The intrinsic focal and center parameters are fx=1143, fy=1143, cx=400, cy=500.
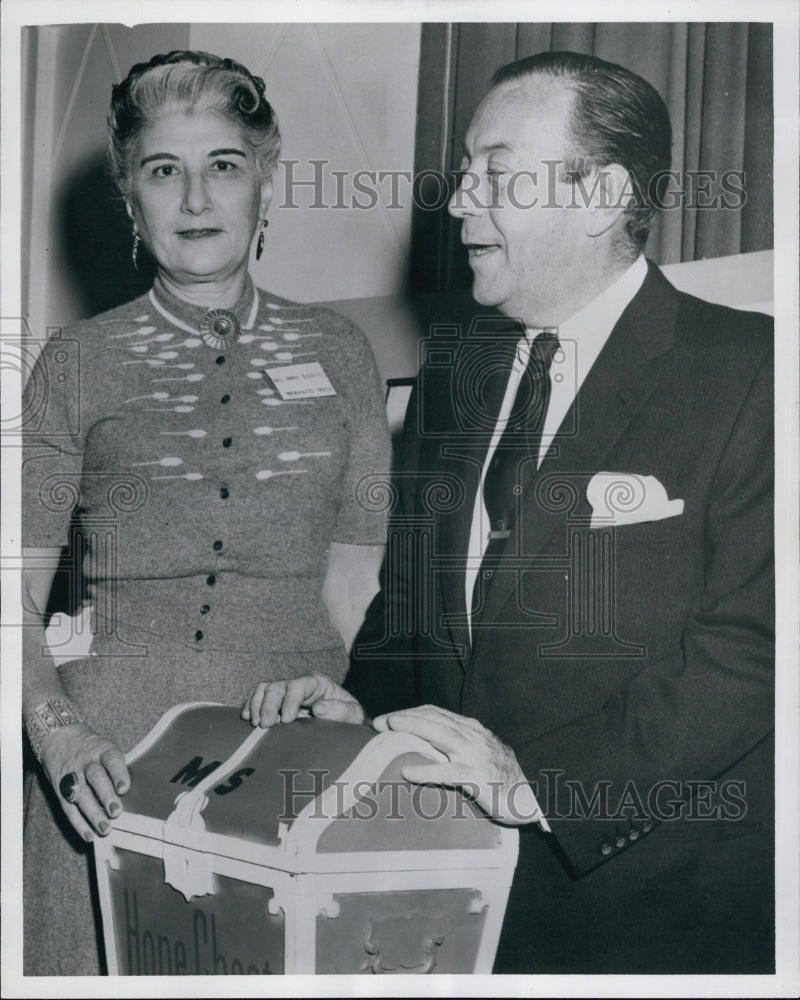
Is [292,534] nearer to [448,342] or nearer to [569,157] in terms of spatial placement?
[448,342]

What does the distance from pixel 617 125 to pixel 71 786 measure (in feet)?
4.61

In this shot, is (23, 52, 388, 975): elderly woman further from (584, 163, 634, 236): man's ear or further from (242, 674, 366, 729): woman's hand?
(584, 163, 634, 236): man's ear

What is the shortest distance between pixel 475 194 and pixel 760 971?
137 cm

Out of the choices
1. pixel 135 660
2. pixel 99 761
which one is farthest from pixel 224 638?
pixel 99 761

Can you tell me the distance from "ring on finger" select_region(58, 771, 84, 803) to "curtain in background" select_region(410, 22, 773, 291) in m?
0.99

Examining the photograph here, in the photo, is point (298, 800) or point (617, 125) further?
point (617, 125)

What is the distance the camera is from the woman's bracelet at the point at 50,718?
1.89m

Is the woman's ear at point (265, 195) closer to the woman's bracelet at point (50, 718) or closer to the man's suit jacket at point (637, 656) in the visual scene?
the man's suit jacket at point (637, 656)

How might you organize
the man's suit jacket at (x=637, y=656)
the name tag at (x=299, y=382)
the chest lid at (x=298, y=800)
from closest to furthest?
the chest lid at (x=298, y=800)
the man's suit jacket at (x=637, y=656)
the name tag at (x=299, y=382)

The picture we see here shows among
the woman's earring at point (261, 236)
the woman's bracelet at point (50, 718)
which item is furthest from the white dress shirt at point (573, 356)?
the woman's bracelet at point (50, 718)

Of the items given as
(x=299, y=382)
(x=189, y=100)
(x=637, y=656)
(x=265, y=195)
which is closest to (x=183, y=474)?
(x=299, y=382)

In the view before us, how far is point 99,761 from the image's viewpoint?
1.84 m

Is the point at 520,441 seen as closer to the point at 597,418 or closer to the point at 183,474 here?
the point at 597,418

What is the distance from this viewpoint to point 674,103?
6.27 ft
